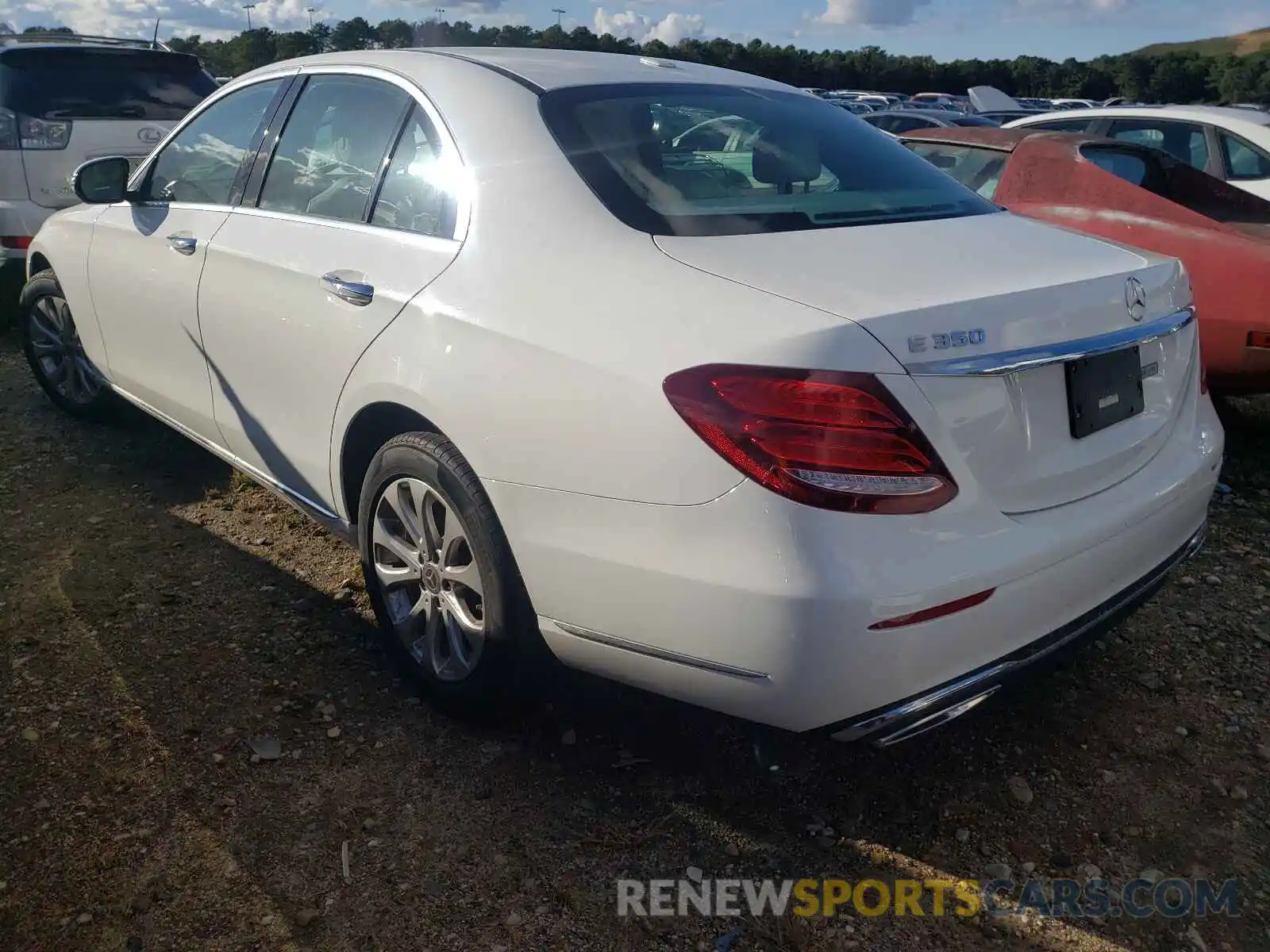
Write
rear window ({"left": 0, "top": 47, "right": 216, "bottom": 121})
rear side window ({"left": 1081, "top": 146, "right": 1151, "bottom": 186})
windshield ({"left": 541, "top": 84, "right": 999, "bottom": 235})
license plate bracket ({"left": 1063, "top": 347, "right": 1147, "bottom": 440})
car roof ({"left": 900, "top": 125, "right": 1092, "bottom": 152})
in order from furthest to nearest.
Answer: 1. rear window ({"left": 0, "top": 47, "right": 216, "bottom": 121})
2. car roof ({"left": 900, "top": 125, "right": 1092, "bottom": 152})
3. rear side window ({"left": 1081, "top": 146, "right": 1151, "bottom": 186})
4. windshield ({"left": 541, "top": 84, "right": 999, "bottom": 235})
5. license plate bracket ({"left": 1063, "top": 347, "right": 1147, "bottom": 440})

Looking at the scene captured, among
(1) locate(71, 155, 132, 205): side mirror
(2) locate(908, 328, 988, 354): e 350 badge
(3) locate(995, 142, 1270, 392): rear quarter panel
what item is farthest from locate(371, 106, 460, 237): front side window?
(3) locate(995, 142, 1270, 392): rear quarter panel

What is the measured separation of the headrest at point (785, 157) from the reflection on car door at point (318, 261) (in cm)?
81

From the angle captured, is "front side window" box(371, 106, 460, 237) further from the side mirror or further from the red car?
the red car

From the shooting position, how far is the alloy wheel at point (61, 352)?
187 inches

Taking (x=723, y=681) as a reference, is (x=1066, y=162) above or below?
above

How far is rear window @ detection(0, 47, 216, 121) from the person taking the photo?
6.08 metres

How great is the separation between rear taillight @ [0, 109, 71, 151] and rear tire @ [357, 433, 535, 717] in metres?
4.47

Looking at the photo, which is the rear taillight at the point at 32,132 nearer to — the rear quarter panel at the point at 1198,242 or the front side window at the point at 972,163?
the front side window at the point at 972,163

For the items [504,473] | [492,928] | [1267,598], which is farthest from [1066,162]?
[492,928]

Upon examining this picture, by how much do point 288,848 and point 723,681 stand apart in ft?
3.50

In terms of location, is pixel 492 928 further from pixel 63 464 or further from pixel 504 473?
pixel 63 464

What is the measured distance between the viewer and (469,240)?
249 cm

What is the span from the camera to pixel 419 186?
2729mm

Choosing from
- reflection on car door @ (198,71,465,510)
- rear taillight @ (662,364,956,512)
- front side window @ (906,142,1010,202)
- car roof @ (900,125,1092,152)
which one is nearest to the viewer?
rear taillight @ (662,364,956,512)
